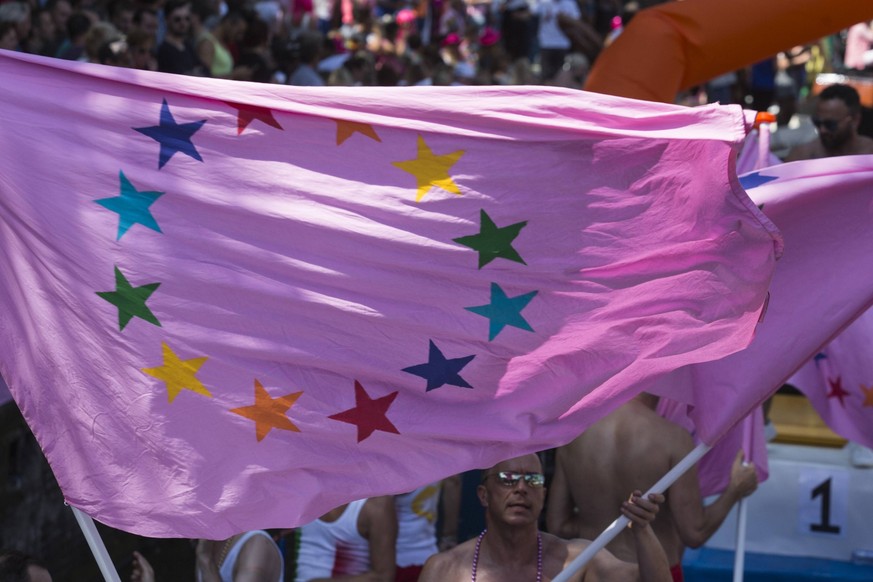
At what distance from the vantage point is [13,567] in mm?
4410

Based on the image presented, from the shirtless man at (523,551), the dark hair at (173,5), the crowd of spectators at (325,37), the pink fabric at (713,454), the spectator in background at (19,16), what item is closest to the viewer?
the shirtless man at (523,551)

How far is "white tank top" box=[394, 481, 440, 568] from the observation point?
6828mm

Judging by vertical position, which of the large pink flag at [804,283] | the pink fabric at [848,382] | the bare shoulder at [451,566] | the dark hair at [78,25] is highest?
the dark hair at [78,25]

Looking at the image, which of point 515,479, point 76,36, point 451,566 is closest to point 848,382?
point 515,479

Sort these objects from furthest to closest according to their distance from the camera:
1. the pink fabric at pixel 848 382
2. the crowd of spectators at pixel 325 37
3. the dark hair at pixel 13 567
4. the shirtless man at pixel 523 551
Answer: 1. the crowd of spectators at pixel 325 37
2. the pink fabric at pixel 848 382
3. the shirtless man at pixel 523 551
4. the dark hair at pixel 13 567

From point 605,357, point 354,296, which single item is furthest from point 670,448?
point 354,296

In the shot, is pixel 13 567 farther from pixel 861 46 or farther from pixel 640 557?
pixel 861 46

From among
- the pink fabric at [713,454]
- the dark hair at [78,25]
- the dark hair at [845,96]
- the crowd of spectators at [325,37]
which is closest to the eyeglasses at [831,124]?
the dark hair at [845,96]

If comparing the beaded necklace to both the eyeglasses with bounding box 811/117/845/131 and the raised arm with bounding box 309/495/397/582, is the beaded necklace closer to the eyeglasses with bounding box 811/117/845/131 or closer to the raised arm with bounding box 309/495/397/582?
the raised arm with bounding box 309/495/397/582

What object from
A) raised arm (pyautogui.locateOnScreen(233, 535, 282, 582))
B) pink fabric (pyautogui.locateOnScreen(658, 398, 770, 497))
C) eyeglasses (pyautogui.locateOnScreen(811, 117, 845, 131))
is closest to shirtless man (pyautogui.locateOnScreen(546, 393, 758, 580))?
pink fabric (pyautogui.locateOnScreen(658, 398, 770, 497))

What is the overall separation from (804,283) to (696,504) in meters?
1.47

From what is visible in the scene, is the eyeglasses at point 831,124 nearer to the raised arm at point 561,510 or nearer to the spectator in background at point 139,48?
the raised arm at point 561,510

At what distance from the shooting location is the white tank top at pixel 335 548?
6.29 m

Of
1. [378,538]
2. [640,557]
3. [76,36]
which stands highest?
[76,36]
